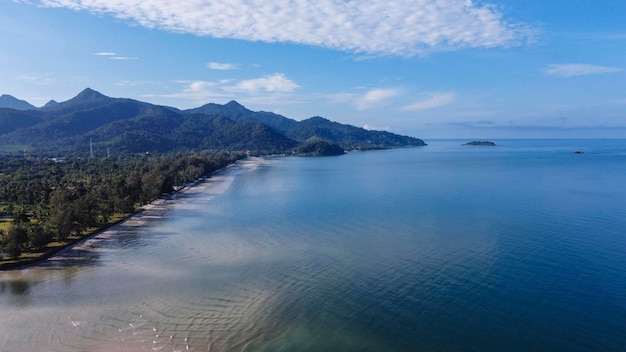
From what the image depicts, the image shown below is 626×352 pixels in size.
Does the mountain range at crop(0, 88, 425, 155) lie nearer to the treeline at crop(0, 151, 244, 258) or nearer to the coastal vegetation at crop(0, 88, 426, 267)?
the coastal vegetation at crop(0, 88, 426, 267)

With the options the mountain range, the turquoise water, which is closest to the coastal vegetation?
the mountain range

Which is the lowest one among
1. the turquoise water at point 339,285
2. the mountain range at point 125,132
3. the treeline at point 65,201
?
the turquoise water at point 339,285

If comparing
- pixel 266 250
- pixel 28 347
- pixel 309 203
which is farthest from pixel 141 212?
pixel 28 347

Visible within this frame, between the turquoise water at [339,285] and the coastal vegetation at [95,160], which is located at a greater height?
the coastal vegetation at [95,160]

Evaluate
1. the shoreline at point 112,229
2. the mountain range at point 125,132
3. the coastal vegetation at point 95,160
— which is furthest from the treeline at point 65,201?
the mountain range at point 125,132

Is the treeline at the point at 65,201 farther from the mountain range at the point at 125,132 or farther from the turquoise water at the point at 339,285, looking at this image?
the mountain range at the point at 125,132

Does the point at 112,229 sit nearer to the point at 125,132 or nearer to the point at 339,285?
the point at 339,285

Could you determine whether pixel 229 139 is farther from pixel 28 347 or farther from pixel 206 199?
pixel 28 347

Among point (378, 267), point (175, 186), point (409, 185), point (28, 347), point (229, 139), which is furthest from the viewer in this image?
point (229, 139)
